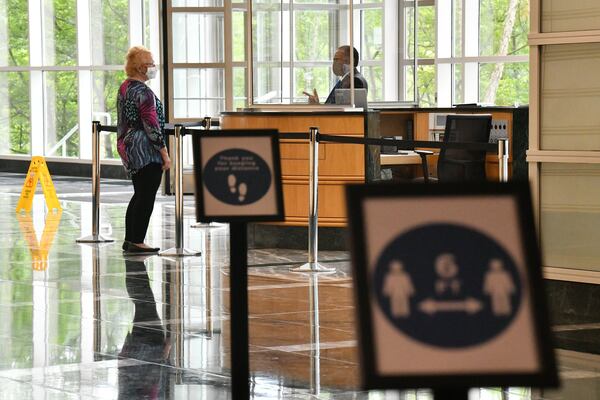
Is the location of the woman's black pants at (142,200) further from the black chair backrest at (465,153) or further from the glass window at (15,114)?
the glass window at (15,114)

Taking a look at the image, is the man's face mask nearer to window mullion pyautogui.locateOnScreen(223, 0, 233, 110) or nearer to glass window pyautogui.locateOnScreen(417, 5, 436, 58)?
window mullion pyautogui.locateOnScreen(223, 0, 233, 110)

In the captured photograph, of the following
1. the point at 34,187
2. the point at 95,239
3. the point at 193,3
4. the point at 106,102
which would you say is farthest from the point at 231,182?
the point at 106,102

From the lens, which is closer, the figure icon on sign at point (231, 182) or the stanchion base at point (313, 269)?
the figure icon on sign at point (231, 182)

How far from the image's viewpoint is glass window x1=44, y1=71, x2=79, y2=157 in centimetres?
2317

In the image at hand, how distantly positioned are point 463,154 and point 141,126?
3081 mm

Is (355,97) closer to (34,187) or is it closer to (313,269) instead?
(313,269)

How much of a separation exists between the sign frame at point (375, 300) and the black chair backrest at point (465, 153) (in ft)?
31.1

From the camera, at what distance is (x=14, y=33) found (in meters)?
24.4

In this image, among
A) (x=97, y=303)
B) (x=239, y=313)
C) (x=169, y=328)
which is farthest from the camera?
(x=97, y=303)

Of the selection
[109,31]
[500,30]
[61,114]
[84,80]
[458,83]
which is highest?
[109,31]

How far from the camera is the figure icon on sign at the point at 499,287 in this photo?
2.30 meters

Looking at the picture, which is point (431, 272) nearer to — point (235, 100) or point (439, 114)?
point (439, 114)

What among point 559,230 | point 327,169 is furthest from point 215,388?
→ point 327,169

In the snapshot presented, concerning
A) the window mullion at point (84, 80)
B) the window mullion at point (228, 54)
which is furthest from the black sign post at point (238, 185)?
the window mullion at point (84, 80)
